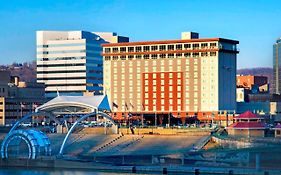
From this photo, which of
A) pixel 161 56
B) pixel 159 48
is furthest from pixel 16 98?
pixel 159 48

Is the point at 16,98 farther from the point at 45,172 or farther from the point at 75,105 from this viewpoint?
the point at 45,172

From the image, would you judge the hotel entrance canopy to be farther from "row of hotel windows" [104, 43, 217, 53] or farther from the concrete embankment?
"row of hotel windows" [104, 43, 217, 53]

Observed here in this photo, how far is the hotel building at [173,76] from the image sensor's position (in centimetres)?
15100

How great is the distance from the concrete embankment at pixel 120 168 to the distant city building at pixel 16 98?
182ft

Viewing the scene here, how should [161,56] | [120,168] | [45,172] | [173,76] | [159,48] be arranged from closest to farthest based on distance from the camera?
[45,172]
[120,168]
[173,76]
[159,48]
[161,56]

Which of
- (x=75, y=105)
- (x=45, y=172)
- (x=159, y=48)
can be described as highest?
(x=159, y=48)

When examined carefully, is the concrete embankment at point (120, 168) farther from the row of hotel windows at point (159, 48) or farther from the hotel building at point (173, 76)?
the row of hotel windows at point (159, 48)

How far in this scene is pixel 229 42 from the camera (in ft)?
506

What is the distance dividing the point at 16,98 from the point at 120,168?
68.1 metres

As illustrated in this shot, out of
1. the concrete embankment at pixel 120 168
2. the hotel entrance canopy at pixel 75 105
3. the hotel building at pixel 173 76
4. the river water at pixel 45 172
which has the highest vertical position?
the hotel building at pixel 173 76

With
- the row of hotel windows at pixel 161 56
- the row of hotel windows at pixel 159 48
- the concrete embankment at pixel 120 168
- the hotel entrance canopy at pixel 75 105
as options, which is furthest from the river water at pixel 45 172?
the row of hotel windows at pixel 159 48

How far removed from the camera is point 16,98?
6457 inches

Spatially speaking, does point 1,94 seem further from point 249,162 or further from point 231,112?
point 249,162

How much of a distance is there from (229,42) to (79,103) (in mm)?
37747
